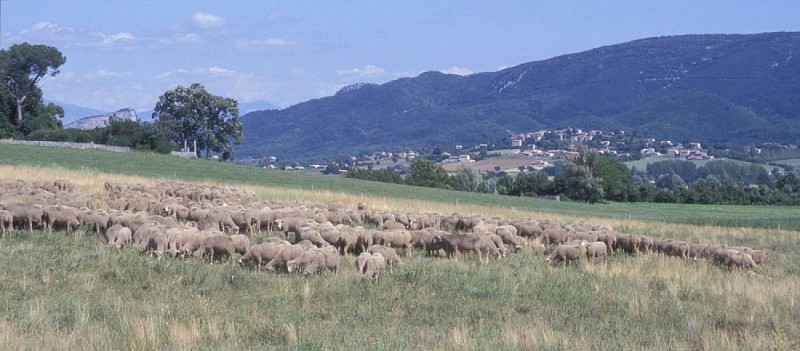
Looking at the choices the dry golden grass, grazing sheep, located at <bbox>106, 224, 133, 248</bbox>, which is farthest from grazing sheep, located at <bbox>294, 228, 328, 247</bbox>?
grazing sheep, located at <bbox>106, 224, 133, 248</bbox>

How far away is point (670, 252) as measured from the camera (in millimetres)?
25234

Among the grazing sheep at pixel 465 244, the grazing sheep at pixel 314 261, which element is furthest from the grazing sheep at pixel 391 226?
the grazing sheep at pixel 314 261

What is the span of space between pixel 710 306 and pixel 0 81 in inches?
4223

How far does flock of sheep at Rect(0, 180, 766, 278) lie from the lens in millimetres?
19141

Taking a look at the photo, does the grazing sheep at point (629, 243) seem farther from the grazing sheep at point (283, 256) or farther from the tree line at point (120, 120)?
the tree line at point (120, 120)

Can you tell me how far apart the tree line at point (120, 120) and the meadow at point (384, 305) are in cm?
8553

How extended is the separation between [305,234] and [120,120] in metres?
96.8

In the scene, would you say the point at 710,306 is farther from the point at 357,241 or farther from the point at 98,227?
the point at 98,227

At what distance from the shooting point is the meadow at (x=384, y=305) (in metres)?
12.9

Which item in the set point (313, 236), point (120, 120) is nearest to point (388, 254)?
point (313, 236)

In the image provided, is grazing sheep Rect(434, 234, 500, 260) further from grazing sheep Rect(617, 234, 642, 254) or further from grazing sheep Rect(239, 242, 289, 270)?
grazing sheep Rect(239, 242, 289, 270)

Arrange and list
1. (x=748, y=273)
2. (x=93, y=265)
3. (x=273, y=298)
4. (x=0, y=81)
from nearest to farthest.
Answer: (x=273, y=298) < (x=93, y=265) < (x=748, y=273) < (x=0, y=81)

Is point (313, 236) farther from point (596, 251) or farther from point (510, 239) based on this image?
point (596, 251)

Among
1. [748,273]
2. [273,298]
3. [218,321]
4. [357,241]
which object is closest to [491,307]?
[273,298]
